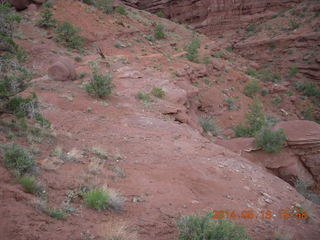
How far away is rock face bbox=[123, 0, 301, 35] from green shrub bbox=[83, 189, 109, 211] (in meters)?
38.3

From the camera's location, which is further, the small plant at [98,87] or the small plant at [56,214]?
the small plant at [98,87]

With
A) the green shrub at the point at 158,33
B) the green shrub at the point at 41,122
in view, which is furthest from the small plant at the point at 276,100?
the green shrub at the point at 41,122

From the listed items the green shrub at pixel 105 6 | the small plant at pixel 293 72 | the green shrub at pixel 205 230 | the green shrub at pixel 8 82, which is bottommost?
the small plant at pixel 293 72

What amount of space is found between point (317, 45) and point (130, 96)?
25.8 metres

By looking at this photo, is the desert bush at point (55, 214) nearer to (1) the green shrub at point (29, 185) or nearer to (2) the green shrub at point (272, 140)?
(1) the green shrub at point (29, 185)

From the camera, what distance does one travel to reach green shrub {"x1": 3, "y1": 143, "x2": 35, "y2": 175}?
3.53 meters

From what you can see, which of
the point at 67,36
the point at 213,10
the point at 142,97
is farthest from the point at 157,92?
the point at 213,10

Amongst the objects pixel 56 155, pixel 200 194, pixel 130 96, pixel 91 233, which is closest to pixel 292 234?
pixel 200 194

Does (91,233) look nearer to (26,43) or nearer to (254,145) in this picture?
(254,145)

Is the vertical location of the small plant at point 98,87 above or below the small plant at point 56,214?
below

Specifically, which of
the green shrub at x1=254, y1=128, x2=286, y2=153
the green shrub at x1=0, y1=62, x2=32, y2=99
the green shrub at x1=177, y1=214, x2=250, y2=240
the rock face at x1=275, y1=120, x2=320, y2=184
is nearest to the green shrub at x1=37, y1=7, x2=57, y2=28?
the green shrub at x1=0, y1=62, x2=32, y2=99
